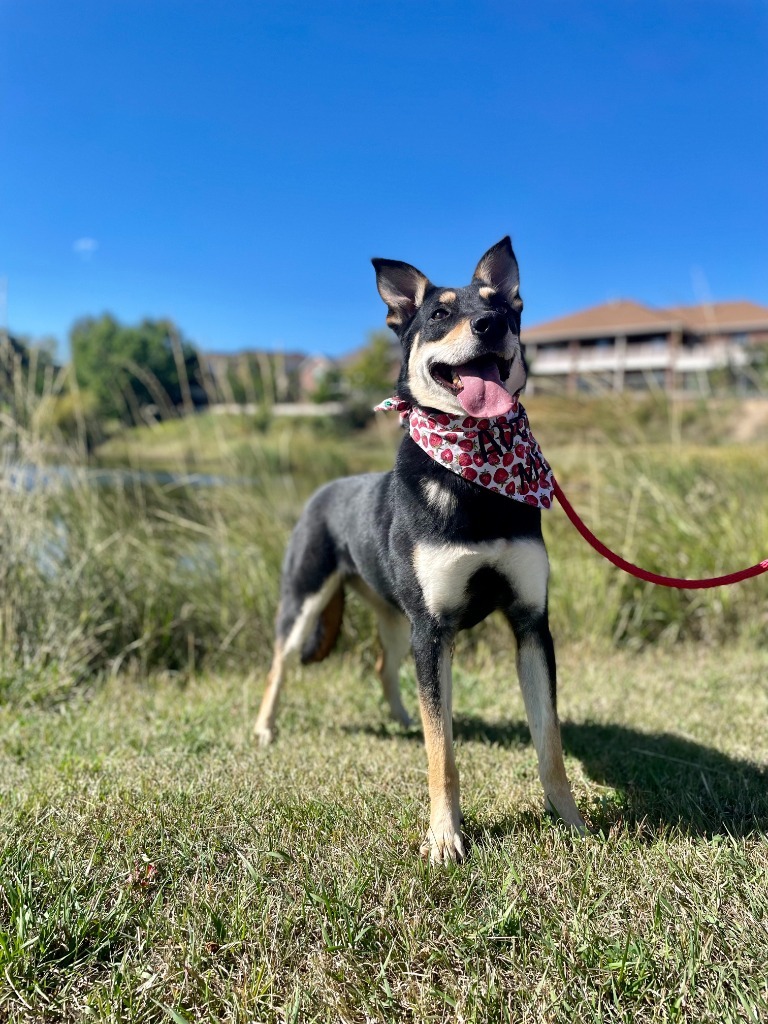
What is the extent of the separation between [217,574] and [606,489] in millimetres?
3630

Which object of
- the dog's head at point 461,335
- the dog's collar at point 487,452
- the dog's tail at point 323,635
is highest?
the dog's head at point 461,335

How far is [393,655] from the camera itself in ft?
14.6

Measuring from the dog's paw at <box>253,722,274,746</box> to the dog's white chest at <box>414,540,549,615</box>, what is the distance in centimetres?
175

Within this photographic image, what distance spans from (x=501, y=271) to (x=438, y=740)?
1971 millimetres

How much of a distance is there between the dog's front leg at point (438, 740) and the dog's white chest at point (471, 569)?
0.13 meters

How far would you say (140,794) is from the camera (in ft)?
10.3

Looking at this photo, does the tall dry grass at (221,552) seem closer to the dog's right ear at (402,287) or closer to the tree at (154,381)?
the tree at (154,381)

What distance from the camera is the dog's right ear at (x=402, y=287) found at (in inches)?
126

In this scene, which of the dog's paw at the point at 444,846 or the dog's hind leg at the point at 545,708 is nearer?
the dog's paw at the point at 444,846

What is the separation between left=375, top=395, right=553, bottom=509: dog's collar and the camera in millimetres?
2834

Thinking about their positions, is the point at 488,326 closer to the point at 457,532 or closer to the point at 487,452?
the point at 487,452

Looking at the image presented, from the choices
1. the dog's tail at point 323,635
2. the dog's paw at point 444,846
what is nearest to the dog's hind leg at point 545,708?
the dog's paw at point 444,846

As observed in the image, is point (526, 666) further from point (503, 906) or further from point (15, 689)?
point (15, 689)

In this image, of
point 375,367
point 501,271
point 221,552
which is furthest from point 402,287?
point 375,367
